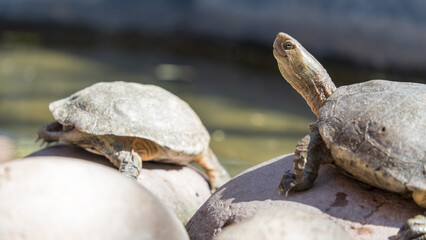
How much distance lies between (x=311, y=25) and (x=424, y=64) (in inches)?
73.4

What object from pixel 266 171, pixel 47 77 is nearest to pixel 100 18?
pixel 47 77

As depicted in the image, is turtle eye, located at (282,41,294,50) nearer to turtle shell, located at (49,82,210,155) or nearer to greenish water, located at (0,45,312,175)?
turtle shell, located at (49,82,210,155)

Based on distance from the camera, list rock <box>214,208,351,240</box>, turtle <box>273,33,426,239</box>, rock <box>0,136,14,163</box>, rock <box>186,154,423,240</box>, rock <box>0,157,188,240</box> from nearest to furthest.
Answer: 1. rock <box>0,157,188,240</box>
2. rock <box>214,208,351,240</box>
3. turtle <box>273,33,426,239</box>
4. rock <box>186,154,423,240</box>
5. rock <box>0,136,14,163</box>

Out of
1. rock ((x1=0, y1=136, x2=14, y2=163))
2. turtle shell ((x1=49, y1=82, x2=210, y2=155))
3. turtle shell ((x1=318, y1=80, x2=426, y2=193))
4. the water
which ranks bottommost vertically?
the water

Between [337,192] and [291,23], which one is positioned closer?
[337,192]

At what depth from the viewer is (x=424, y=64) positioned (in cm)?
770

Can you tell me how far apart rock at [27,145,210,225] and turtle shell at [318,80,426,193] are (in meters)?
1.05

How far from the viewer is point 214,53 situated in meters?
10.4

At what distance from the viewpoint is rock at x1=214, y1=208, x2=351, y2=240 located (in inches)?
68.8

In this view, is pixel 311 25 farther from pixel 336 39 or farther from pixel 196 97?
pixel 196 97

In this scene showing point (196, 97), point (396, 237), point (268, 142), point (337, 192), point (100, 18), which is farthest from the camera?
point (100, 18)

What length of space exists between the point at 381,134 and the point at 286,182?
1.33 ft

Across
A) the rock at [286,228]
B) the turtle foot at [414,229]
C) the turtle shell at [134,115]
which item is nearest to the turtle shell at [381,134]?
the turtle foot at [414,229]

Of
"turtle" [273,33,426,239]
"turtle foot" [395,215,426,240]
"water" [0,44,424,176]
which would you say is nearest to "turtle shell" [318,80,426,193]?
"turtle" [273,33,426,239]
